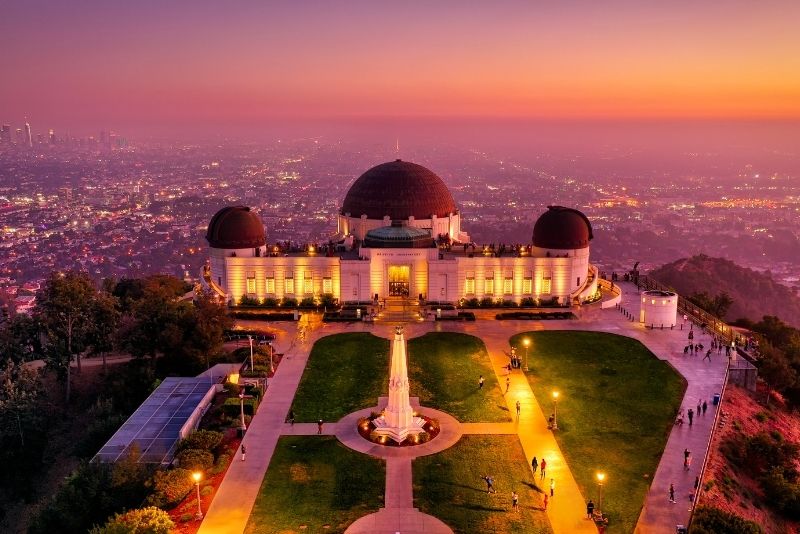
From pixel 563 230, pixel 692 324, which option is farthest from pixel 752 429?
pixel 563 230

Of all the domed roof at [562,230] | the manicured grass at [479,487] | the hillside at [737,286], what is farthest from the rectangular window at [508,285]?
the hillside at [737,286]

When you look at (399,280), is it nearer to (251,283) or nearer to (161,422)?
(251,283)

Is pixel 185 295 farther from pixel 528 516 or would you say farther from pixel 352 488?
pixel 528 516

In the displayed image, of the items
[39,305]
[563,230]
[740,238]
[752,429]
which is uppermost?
[563,230]

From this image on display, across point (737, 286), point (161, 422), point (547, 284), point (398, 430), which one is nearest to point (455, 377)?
point (398, 430)

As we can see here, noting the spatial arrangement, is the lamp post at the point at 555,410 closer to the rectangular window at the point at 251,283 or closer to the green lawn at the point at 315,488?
the green lawn at the point at 315,488

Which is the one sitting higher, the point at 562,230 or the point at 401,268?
the point at 562,230
